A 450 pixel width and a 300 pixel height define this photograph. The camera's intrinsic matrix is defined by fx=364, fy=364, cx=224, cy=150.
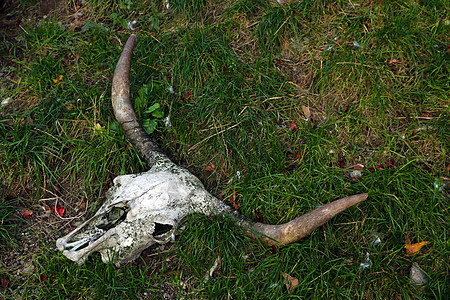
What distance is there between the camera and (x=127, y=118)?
3.15 metres

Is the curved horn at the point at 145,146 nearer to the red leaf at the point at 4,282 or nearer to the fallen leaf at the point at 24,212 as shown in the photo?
the fallen leaf at the point at 24,212

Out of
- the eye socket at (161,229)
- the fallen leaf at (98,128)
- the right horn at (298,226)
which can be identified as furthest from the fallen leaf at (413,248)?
the fallen leaf at (98,128)

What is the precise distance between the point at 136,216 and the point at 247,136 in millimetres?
1254

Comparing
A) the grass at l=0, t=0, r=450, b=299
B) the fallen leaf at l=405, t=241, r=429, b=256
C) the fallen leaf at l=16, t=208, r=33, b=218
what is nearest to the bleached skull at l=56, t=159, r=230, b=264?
the grass at l=0, t=0, r=450, b=299

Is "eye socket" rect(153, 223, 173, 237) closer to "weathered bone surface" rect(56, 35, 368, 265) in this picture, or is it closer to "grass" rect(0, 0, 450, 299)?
"weathered bone surface" rect(56, 35, 368, 265)

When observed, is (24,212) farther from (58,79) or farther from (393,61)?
(393,61)

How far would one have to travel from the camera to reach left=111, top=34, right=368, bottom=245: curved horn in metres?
2.51

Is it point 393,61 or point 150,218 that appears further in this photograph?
point 393,61

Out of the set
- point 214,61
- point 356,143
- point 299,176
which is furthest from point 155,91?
point 356,143

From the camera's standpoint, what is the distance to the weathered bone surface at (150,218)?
8.25 ft

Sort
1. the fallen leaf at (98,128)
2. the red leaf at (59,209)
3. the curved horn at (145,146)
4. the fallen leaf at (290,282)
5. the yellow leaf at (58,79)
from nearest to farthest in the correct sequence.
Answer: the curved horn at (145,146), the fallen leaf at (290,282), the red leaf at (59,209), the fallen leaf at (98,128), the yellow leaf at (58,79)

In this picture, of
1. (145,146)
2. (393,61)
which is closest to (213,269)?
(145,146)

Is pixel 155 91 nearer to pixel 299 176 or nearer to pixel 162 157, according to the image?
pixel 162 157

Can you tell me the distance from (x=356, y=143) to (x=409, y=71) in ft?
2.90
